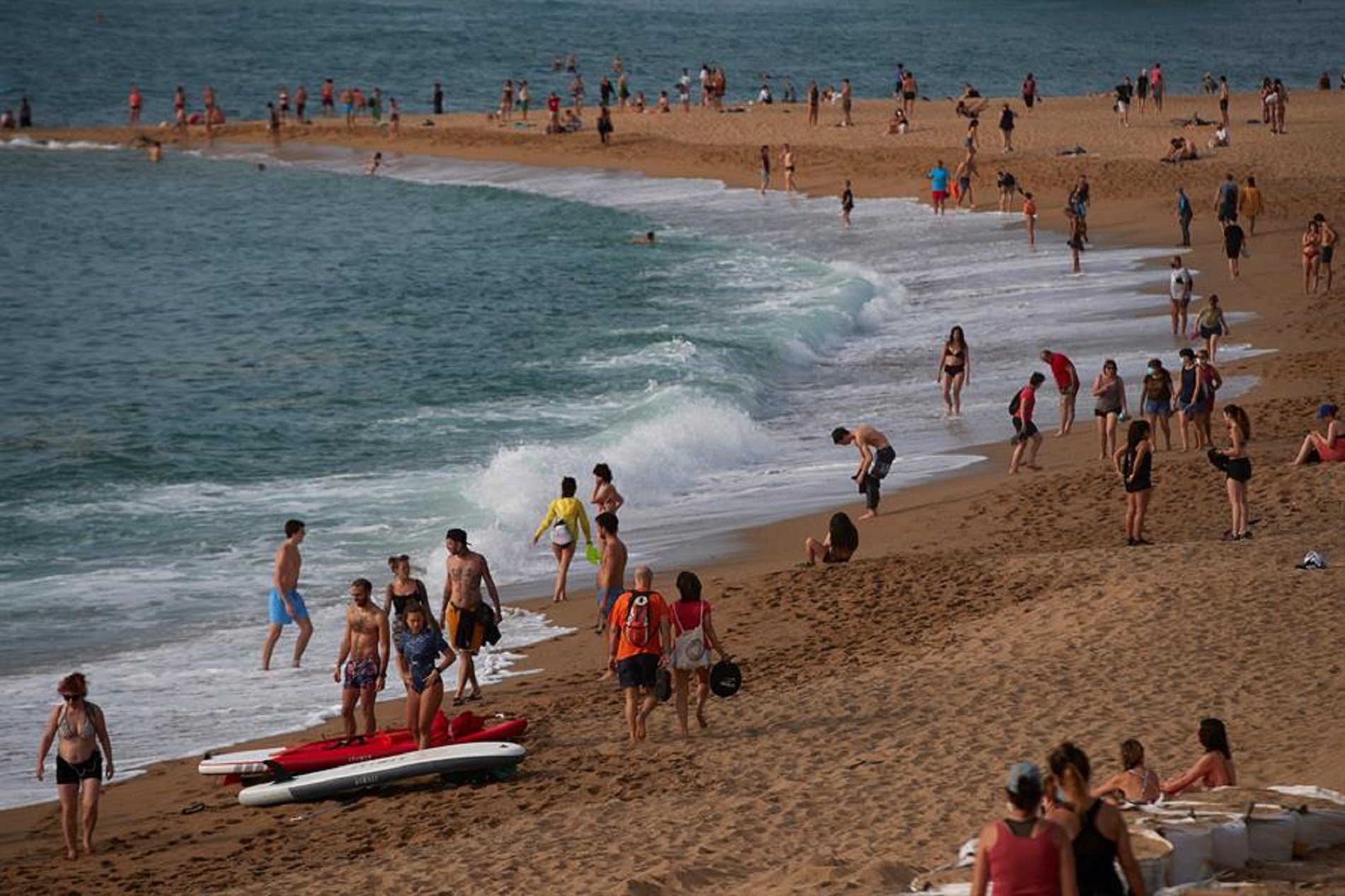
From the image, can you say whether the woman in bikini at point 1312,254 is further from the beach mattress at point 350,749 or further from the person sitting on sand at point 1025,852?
the person sitting on sand at point 1025,852

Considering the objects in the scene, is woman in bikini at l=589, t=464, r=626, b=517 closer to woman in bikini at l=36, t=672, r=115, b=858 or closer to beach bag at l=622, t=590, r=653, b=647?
beach bag at l=622, t=590, r=653, b=647

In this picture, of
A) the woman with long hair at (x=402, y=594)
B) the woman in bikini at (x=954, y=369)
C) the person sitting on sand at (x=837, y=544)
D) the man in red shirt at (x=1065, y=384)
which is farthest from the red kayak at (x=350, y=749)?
the woman in bikini at (x=954, y=369)

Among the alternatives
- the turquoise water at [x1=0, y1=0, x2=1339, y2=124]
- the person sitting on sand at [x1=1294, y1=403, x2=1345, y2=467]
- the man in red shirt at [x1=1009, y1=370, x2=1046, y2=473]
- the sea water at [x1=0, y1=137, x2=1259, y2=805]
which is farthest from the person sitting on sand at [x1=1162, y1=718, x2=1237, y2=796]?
the turquoise water at [x1=0, y1=0, x2=1339, y2=124]

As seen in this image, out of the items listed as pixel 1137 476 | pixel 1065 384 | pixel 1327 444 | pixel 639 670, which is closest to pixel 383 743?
pixel 639 670

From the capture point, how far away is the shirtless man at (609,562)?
14812mm

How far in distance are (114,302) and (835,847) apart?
3327 cm

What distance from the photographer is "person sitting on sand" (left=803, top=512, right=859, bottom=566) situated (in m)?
17.5

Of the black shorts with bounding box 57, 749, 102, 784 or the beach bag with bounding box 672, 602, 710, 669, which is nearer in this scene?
the black shorts with bounding box 57, 749, 102, 784

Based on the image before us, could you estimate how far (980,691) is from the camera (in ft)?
44.1

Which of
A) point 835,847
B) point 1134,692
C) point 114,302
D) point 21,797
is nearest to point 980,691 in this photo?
point 1134,692

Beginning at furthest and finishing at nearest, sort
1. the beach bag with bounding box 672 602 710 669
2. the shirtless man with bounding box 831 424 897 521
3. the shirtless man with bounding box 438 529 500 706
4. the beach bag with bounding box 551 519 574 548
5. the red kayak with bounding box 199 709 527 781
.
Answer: the shirtless man with bounding box 831 424 897 521 → the beach bag with bounding box 551 519 574 548 → the shirtless man with bounding box 438 529 500 706 → the red kayak with bounding box 199 709 527 781 → the beach bag with bounding box 672 602 710 669

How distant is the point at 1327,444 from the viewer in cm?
1933

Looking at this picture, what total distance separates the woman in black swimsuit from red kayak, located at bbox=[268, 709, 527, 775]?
637cm

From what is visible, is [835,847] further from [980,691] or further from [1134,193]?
[1134,193]
